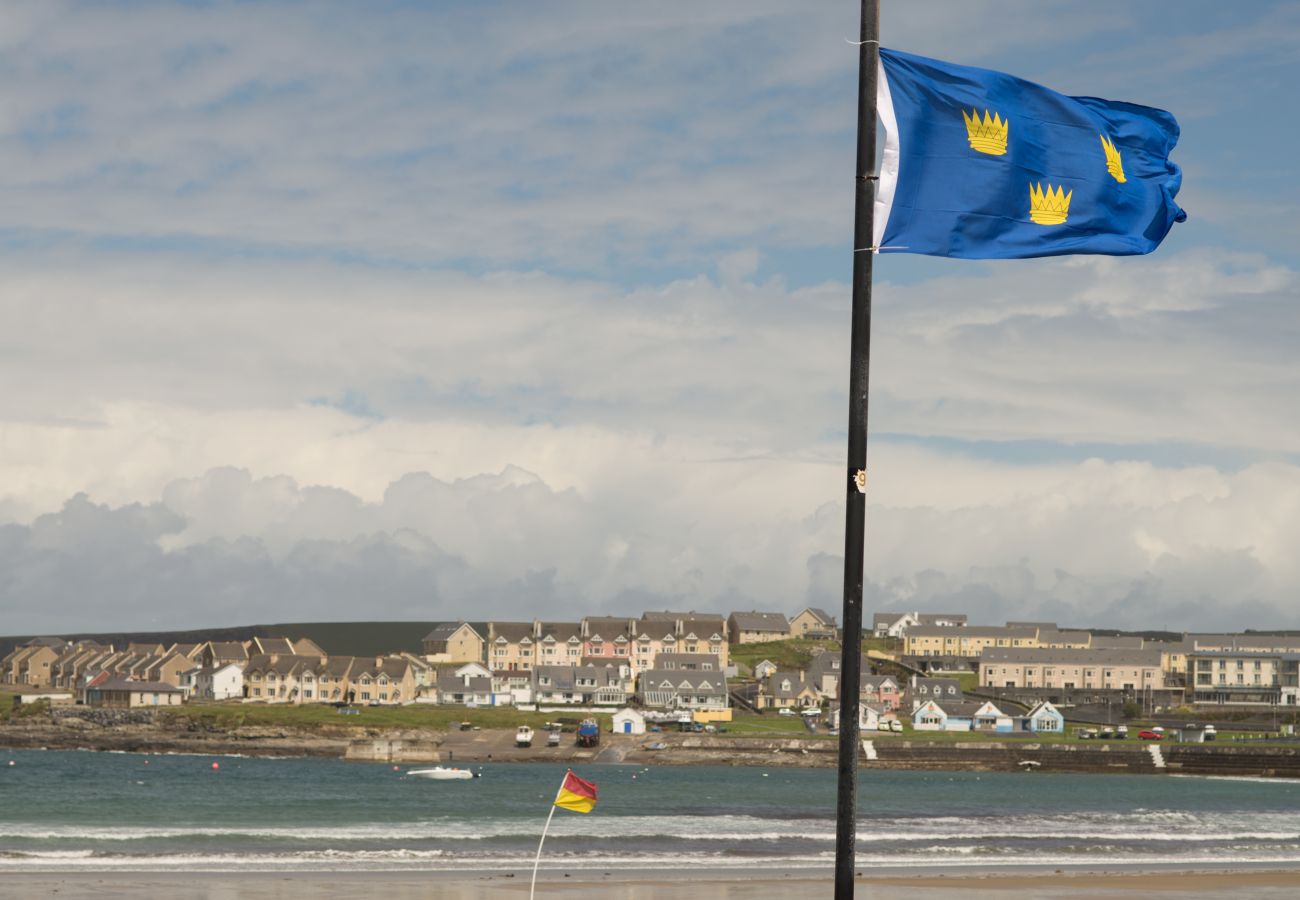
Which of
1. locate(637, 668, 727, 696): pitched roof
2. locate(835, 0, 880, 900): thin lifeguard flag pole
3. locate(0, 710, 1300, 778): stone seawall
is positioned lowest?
locate(0, 710, 1300, 778): stone seawall

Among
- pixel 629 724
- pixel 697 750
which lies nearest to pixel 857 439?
pixel 697 750

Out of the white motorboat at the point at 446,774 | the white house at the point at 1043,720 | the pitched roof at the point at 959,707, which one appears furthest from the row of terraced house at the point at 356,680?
the white motorboat at the point at 446,774

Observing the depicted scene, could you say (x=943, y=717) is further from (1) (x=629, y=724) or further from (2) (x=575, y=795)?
(2) (x=575, y=795)

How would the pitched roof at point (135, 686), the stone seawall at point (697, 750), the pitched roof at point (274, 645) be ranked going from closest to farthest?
the stone seawall at point (697, 750) → the pitched roof at point (135, 686) → the pitched roof at point (274, 645)

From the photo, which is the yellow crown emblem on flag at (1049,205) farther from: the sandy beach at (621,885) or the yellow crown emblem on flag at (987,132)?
the sandy beach at (621,885)

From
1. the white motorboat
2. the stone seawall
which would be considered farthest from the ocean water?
the stone seawall

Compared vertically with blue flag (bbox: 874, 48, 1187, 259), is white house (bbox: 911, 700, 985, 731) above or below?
below

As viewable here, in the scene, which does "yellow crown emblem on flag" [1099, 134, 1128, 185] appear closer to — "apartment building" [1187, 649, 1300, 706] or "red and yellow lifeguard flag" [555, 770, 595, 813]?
"red and yellow lifeguard flag" [555, 770, 595, 813]

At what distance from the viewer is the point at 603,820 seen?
220 feet

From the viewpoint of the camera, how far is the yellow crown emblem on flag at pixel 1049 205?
12.7 m

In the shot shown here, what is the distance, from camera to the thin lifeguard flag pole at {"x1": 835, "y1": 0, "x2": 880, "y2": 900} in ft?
37.6

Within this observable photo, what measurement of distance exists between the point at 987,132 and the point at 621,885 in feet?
106

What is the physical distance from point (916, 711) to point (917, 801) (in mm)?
77866

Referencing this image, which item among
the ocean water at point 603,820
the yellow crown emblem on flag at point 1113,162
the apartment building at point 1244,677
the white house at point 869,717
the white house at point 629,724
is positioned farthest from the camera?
the apartment building at point 1244,677
